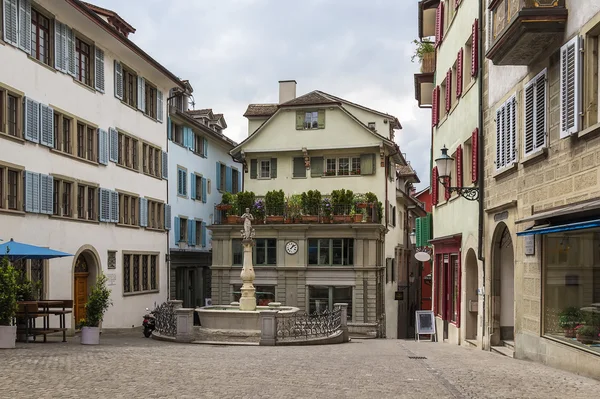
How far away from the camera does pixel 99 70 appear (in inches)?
1192

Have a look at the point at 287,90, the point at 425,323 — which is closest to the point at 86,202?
the point at 425,323

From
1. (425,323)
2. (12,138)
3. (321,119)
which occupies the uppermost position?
(321,119)

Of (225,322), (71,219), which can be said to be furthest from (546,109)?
(71,219)

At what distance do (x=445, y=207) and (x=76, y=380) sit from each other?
16120mm

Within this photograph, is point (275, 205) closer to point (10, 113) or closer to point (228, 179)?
point (228, 179)

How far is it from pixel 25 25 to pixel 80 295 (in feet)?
34.4

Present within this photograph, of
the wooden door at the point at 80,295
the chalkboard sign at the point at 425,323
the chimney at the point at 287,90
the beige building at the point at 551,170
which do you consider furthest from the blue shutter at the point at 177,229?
the beige building at the point at 551,170

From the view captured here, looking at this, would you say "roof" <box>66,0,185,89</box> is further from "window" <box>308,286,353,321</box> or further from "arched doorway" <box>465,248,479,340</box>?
"arched doorway" <box>465,248,479,340</box>

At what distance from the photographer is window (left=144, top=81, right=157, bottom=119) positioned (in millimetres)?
35938

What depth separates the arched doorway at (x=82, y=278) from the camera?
28750 millimetres

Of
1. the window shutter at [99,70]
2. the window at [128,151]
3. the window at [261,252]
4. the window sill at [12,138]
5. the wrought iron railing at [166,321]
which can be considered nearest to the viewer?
the window sill at [12,138]

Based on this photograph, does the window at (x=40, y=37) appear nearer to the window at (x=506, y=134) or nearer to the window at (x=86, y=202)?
the window at (x=86, y=202)

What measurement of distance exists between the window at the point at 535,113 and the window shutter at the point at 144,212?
23.3m

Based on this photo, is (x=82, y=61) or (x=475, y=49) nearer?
(x=475, y=49)
